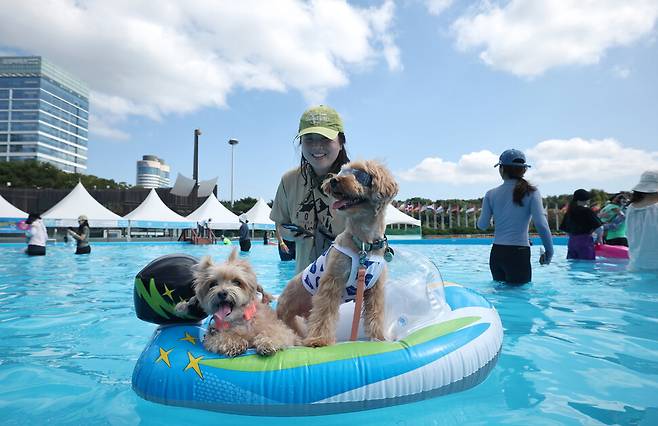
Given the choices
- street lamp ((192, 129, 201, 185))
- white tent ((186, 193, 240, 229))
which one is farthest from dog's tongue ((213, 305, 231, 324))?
street lamp ((192, 129, 201, 185))

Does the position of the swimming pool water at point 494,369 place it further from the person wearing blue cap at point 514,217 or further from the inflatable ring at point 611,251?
the inflatable ring at point 611,251

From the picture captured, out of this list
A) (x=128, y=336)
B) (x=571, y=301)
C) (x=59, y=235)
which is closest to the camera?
(x=128, y=336)

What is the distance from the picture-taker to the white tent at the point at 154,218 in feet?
90.1

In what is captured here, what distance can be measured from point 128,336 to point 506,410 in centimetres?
396

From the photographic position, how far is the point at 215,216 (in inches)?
1216

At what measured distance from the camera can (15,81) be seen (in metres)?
102

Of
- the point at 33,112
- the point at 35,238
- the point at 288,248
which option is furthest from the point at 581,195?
the point at 33,112

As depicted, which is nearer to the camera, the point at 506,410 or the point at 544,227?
the point at 506,410

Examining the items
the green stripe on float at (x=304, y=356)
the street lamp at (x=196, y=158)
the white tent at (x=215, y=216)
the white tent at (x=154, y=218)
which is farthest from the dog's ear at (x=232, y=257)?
the street lamp at (x=196, y=158)

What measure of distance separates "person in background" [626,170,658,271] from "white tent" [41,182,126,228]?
2839 centimetres

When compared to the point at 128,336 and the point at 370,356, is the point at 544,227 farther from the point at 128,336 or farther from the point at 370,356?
the point at 128,336

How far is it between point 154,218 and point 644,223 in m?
28.2

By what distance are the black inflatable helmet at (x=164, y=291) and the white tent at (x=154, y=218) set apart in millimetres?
27124

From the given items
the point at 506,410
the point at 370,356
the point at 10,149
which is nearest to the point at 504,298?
the point at 506,410
